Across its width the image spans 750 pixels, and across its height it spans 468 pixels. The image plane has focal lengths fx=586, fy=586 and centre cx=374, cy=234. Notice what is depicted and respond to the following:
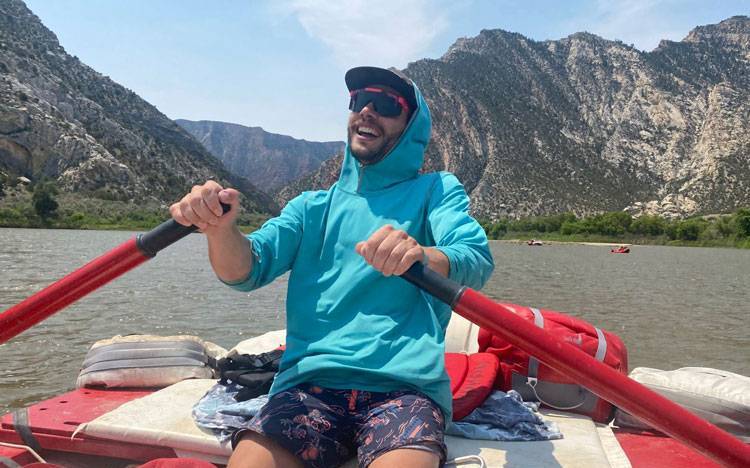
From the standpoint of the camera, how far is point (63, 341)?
29.1 feet

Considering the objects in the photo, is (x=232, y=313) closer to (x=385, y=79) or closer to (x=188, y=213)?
(x=385, y=79)

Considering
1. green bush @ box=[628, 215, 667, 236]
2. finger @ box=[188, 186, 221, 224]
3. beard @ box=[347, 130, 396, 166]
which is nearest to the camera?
finger @ box=[188, 186, 221, 224]

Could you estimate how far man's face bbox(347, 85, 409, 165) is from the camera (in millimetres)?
Result: 2736

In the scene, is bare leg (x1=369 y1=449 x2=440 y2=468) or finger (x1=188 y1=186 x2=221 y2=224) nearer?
bare leg (x1=369 y1=449 x2=440 y2=468)

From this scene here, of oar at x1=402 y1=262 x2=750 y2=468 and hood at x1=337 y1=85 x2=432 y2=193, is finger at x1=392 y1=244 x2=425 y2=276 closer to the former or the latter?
oar at x1=402 y1=262 x2=750 y2=468

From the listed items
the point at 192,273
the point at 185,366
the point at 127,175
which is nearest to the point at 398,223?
the point at 185,366

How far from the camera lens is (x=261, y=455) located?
79.0 inches

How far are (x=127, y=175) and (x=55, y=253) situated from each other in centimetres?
6370

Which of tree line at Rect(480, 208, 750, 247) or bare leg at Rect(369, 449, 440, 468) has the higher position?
bare leg at Rect(369, 449, 440, 468)

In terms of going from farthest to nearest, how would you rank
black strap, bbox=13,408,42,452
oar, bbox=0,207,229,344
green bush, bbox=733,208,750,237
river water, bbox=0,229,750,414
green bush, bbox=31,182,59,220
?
green bush, bbox=733,208,750,237
green bush, bbox=31,182,59,220
river water, bbox=0,229,750,414
black strap, bbox=13,408,42,452
oar, bbox=0,207,229,344

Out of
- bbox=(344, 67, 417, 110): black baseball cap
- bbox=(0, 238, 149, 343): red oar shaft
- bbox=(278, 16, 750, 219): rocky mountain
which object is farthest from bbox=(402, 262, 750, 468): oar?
bbox=(278, 16, 750, 219): rocky mountain

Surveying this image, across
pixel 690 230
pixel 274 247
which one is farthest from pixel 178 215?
pixel 690 230

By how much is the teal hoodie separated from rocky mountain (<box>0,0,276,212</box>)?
8374 cm

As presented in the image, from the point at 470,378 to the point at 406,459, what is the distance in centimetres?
155
